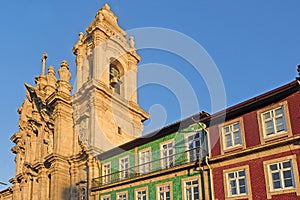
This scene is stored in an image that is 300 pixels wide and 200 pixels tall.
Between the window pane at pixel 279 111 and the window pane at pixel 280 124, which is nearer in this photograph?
the window pane at pixel 280 124

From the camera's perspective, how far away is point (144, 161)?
1159 inches

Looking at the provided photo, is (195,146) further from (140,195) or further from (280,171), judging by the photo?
(280,171)

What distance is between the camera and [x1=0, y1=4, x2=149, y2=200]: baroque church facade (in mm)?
39750

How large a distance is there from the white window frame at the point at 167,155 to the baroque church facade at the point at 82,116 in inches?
355

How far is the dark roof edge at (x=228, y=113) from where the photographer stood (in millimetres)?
21478

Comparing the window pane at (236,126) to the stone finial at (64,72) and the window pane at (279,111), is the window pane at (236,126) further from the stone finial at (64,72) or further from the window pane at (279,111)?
the stone finial at (64,72)

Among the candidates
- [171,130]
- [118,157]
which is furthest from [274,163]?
[118,157]

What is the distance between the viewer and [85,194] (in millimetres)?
34219

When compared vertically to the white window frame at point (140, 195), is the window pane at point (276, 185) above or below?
below

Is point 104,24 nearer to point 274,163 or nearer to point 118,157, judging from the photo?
point 118,157

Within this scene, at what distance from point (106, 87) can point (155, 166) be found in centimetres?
1719

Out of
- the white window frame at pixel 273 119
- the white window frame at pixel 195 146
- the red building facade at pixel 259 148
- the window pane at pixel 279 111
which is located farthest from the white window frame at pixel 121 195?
the window pane at pixel 279 111

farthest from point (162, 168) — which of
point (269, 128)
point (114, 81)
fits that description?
point (114, 81)

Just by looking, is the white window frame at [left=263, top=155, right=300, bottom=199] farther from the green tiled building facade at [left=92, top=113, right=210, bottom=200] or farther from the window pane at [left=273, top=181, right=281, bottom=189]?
the green tiled building facade at [left=92, top=113, right=210, bottom=200]
